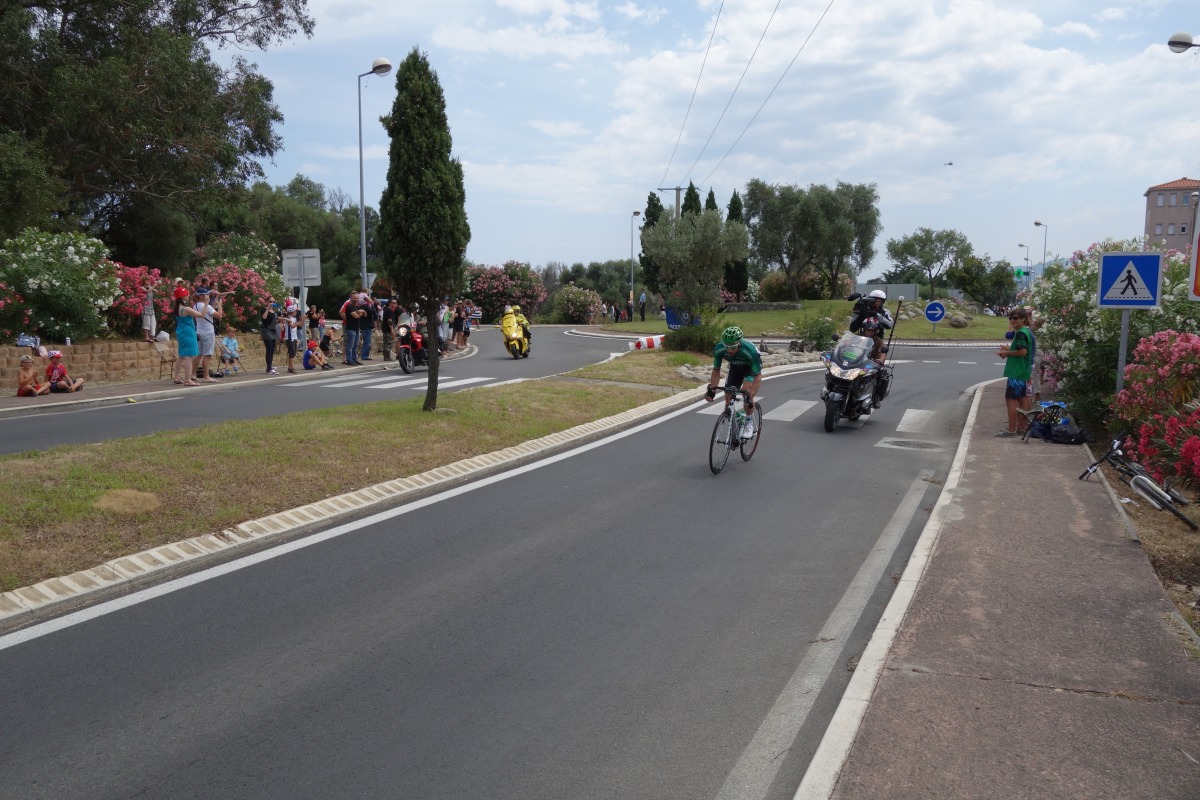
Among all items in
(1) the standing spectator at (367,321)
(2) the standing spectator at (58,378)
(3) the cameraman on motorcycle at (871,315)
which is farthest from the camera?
(1) the standing spectator at (367,321)

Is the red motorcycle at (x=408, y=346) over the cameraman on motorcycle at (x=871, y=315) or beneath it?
beneath

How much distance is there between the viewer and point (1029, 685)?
454cm

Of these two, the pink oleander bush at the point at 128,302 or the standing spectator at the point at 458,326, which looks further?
the standing spectator at the point at 458,326

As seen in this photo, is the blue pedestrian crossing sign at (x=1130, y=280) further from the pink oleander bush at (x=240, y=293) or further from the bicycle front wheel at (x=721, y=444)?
the pink oleander bush at (x=240, y=293)

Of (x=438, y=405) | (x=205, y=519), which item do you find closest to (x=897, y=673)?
(x=205, y=519)

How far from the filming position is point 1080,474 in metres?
9.88

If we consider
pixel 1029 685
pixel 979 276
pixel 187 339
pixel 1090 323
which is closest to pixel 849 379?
pixel 1090 323

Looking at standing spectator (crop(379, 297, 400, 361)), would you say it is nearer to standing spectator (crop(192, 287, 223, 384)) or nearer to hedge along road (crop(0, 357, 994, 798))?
standing spectator (crop(192, 287, 223, 384))

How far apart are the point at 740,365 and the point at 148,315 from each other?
14.6m

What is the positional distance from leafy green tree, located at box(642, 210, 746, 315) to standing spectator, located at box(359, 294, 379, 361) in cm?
1131

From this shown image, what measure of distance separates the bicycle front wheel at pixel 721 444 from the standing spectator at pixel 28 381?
40.7ft

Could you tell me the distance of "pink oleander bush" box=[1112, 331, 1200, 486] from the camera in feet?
20.8

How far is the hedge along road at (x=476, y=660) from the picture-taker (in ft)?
12.4

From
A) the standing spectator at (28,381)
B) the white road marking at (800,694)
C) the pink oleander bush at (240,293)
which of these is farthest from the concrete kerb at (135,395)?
the white road marking at (800,694)
